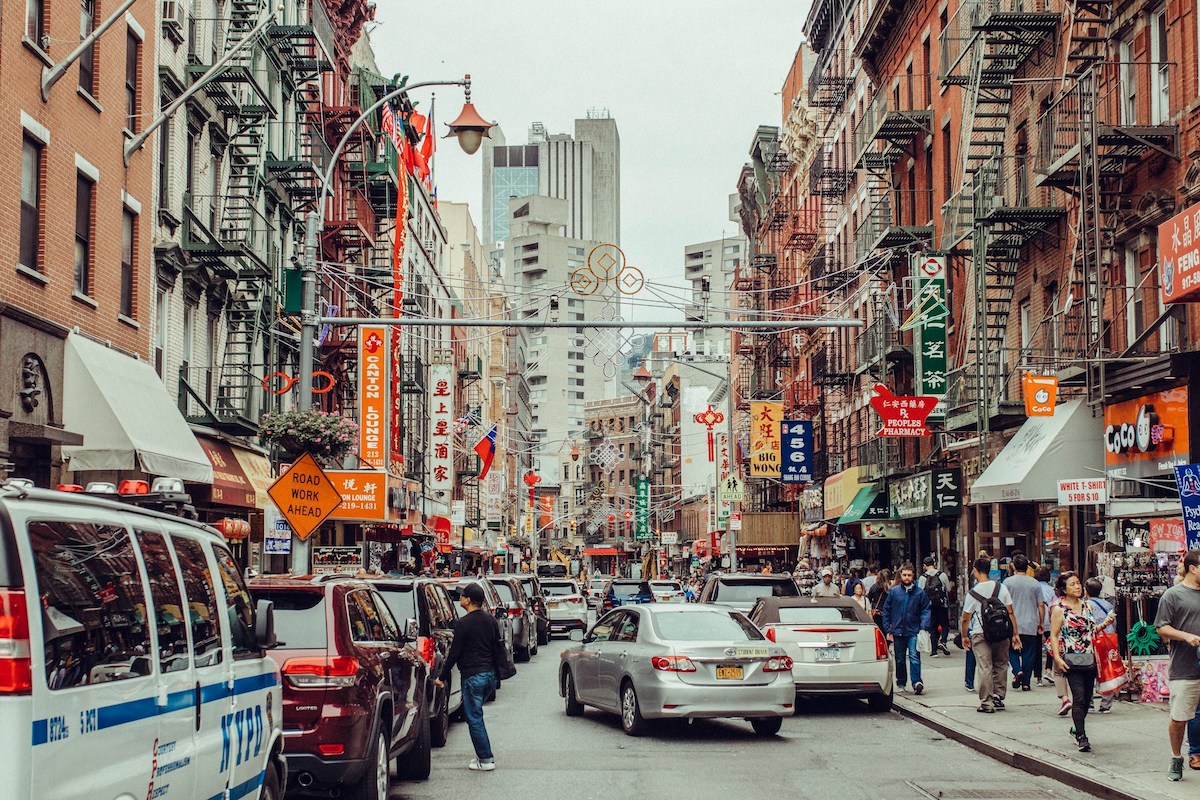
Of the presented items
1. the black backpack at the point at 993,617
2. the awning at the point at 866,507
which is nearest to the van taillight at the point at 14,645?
the black backpack at the point at 993,617

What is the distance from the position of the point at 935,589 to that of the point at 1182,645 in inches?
571

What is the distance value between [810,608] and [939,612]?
9567 mm

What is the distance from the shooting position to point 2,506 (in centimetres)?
527

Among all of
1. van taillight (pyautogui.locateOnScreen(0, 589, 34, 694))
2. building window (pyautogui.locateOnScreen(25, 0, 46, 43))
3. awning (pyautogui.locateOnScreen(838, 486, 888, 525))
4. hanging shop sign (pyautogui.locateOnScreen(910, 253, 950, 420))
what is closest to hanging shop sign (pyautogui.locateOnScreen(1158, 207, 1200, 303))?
hanging shop sign (pyautogui.locateOnScreen(910, 253, 950, 420))

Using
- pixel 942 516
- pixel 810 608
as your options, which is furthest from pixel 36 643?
pixel 942 516

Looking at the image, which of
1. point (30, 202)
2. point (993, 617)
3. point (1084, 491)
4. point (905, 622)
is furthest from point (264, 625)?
point (1084, 491)

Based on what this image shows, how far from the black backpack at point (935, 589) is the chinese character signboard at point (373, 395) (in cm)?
1594

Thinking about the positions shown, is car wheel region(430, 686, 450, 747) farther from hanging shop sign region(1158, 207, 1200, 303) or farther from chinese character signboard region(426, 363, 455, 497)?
chinese character signboard region(426, 363, 455, 497)

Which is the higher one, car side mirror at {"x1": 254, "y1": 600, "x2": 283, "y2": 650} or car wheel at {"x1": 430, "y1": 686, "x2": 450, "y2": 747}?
car side mirror at {"x1": 254, "y1": 600, "x2": 283, "y2": 650}

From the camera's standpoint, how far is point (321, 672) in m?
10.3

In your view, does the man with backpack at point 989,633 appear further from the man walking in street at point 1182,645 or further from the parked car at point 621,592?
the parked car at point 621,592

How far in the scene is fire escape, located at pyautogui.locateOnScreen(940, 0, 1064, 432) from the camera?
89.9ft

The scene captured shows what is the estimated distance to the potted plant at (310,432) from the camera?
23797mm

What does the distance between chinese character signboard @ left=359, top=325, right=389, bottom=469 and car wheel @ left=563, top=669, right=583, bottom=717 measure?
1917cm
